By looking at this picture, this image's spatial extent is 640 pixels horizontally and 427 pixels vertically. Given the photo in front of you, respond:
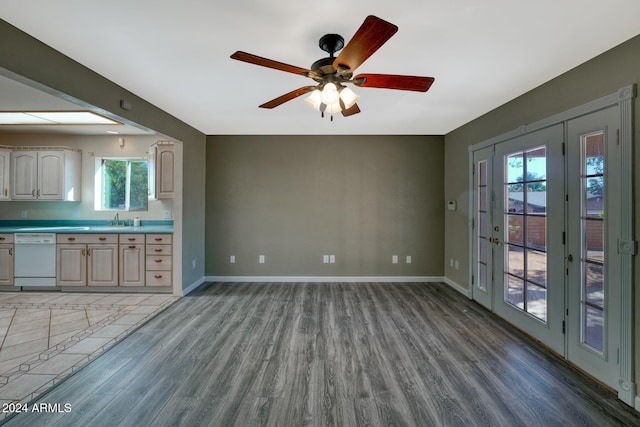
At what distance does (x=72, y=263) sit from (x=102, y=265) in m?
0.45

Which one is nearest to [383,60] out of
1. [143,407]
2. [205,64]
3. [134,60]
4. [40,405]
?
[205,64]

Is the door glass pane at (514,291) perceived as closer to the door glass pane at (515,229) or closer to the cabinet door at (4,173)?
the door glass pane at (515,229)

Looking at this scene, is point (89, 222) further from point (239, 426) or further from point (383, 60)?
point (383, 60)

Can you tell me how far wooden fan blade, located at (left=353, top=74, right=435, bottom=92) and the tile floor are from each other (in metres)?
3.17

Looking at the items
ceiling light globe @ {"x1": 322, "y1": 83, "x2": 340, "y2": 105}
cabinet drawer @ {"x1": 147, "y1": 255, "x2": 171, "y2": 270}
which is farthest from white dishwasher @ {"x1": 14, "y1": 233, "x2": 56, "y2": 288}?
ceiling light globe @ {"x1": 322, "y1": 83, "x2": 340, "y2": 105}

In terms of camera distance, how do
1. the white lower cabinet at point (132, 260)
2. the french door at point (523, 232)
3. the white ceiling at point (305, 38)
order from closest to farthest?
the white ceiling at point (305, 38) < the french door at point (523, 232) < the white lower cabinet at point (132, 260)

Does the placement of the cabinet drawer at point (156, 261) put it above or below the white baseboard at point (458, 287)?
above

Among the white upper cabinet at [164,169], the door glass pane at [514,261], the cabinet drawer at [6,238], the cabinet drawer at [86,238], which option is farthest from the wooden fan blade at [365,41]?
the cabinet drawer at [6,238]

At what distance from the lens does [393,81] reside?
73.8 inches

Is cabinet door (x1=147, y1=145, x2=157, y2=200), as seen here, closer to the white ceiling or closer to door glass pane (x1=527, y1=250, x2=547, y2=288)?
the white ceiling

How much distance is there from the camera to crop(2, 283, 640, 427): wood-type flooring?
1.77 m

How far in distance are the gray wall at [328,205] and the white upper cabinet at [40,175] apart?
232 centimetres

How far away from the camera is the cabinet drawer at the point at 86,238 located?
4090 millimetres

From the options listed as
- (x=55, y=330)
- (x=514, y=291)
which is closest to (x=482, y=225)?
(x=514, y=291)
